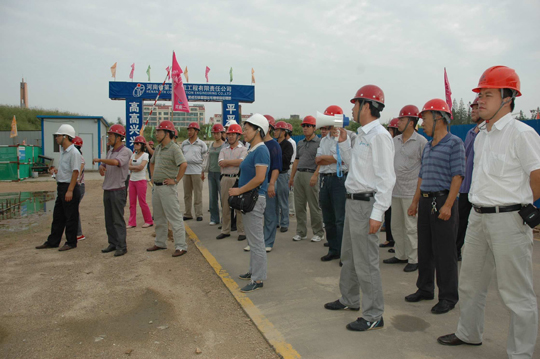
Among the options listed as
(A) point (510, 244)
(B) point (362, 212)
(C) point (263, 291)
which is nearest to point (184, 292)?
(C) point (263, 291)

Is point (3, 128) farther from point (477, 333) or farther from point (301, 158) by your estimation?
point (477, 333)

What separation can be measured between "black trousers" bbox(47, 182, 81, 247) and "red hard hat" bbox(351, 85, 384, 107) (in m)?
5.44

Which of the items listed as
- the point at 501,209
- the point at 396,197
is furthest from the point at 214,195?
the point at 501,209

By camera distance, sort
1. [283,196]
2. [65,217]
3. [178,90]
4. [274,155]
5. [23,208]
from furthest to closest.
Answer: [23,208] → [178,90] → [283,196] → [65,217] → [274,155]

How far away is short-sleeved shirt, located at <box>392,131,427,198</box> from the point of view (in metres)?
5.37

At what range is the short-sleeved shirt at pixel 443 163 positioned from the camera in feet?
13.3

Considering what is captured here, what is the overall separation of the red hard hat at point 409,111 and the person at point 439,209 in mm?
968

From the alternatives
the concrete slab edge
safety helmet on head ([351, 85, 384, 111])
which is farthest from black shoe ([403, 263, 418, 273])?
safety helmet on head ([351, 85, 384, 111])

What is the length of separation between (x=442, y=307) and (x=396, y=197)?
1950mm

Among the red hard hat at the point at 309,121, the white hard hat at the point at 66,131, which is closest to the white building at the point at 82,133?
the white hard hat at the point at 66,131

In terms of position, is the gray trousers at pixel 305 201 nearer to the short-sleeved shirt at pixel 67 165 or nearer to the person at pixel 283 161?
the person at pixel 283 161

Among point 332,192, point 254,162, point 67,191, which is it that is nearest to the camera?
point 254,162

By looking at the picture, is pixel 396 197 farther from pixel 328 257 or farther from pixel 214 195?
pixel 214 195

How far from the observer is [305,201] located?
6902mm
